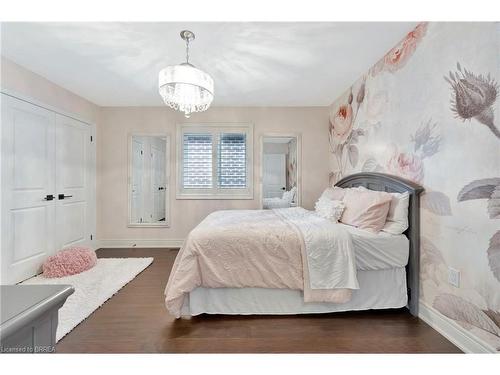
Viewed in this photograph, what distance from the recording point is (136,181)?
4375 millimetres

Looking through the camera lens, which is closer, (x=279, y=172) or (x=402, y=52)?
(x=402, y=52)

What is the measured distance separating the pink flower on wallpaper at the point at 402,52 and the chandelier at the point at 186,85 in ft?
5.95

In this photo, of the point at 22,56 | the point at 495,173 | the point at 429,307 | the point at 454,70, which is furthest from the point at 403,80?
the point at 22,56

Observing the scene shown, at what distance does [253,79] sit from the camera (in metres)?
3.11

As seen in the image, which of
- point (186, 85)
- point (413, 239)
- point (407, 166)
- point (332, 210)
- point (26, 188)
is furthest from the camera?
point (26, 188)

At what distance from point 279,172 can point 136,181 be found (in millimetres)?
2603

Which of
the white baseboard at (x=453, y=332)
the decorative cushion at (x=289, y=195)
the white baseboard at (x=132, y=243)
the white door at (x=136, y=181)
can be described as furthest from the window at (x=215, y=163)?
the white baseboard at (x=453, y=332)

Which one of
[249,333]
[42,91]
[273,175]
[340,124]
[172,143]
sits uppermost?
[42,91]

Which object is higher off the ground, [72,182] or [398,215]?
[72,182]

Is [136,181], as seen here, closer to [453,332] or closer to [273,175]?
[273,175]

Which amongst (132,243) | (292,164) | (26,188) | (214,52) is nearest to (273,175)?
(292,164)

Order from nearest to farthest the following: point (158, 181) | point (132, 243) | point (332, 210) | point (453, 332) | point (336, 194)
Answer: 1. point (453, 332)
2. point (332, 210)
3. point (336, 194)
4. point (132, 243)
5. point (158, 181)
